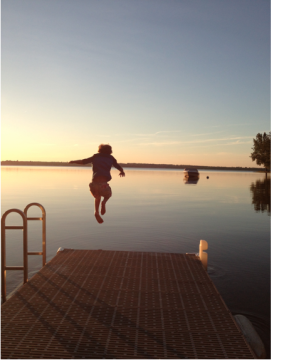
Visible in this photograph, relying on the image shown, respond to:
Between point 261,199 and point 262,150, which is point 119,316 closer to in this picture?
point 261,199

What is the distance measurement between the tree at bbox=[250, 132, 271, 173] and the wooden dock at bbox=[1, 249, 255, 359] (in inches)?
3638

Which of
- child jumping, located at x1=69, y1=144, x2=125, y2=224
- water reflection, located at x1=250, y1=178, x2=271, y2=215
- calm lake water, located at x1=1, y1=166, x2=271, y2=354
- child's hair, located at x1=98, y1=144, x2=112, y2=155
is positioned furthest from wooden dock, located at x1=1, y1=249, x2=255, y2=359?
water reflection, located at x1=250, y1=178, x2=271, y2=215

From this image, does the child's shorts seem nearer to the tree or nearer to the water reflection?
the water reflection

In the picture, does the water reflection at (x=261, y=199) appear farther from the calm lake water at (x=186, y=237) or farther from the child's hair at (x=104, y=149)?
the child's hair at (x=104, y=149)

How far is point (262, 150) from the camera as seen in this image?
9412cm

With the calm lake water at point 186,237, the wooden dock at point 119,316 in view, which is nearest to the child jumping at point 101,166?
the wooden dock at point 119,316

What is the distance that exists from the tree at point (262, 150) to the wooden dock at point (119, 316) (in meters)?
92.4

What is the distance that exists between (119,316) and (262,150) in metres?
96.6

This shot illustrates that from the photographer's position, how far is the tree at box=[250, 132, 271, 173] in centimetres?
9269

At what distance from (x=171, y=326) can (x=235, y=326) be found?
951mm
